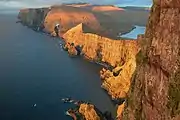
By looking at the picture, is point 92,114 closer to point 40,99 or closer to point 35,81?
point 40,99

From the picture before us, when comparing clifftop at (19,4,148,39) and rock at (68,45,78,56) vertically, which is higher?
clifftop at (19,4,148,39)

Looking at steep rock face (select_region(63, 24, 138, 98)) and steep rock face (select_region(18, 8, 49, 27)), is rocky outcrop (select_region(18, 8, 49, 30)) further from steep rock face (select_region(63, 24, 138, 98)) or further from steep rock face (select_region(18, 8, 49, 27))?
steep rock face (select_region(63, 24, 138, 98))

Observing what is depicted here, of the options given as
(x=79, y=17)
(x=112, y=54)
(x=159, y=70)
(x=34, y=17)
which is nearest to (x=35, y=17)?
(x=34, y=17)

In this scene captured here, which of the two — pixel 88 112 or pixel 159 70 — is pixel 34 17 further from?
pixel 159 70

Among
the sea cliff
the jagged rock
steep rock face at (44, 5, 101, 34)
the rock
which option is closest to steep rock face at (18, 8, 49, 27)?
the sea cliff

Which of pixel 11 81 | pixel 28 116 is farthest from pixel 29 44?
pixel 28 116
